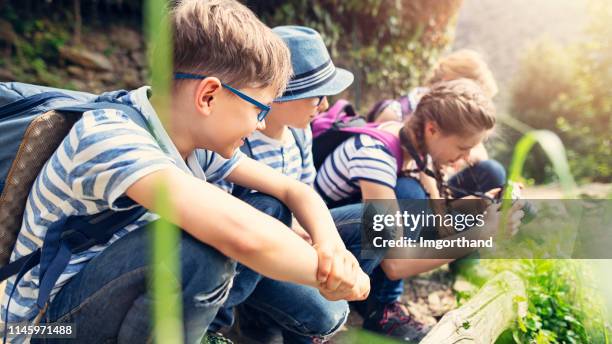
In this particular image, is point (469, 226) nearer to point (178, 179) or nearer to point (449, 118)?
point (449, 118)

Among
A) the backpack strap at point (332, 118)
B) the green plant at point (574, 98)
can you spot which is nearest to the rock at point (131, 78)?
the backpack strap at point (332, 118)

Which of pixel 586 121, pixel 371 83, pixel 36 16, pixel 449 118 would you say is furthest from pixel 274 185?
pixel 586 121

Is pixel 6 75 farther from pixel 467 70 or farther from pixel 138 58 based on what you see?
pixel 467 70

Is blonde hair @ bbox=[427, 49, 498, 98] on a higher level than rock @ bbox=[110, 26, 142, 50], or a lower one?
higher

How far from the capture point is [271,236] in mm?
1266

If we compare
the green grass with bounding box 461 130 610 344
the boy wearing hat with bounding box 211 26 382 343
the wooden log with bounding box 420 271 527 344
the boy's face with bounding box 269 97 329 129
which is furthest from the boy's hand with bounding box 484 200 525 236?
the boy's face with bounding box 269 97 329 129

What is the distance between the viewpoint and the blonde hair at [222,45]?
1.45m

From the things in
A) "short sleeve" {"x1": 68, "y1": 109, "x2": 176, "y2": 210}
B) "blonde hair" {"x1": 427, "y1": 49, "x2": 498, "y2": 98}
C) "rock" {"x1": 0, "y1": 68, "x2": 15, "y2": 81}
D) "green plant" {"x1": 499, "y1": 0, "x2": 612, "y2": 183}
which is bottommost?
"green plant" {"x1": 499, "y1": 0, "x2": 612, "y2": 183}

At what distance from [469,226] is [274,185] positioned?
1164 millimetres

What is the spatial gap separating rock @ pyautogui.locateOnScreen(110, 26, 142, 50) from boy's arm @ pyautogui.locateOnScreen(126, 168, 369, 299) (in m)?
3.89

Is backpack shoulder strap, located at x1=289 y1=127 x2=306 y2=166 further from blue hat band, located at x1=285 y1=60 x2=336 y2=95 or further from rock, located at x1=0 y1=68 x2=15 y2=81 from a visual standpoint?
rock, located at x1=0 y1=68 x2=15 y2=81

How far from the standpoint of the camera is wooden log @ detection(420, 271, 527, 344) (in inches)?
70.2

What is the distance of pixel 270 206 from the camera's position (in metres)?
1.82

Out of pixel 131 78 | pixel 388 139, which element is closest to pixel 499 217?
pixel 388 139
